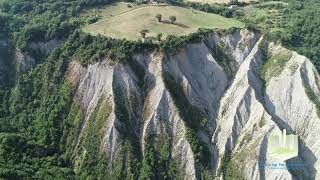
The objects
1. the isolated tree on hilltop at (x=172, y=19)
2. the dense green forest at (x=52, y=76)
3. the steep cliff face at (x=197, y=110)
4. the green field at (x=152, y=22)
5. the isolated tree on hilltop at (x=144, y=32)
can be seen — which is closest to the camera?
the dense green forest at (x=52, y=76)

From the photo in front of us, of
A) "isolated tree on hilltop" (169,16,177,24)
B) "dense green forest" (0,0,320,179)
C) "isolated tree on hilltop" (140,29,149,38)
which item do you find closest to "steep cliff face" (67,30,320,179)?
"dense green forest" (0,0,320,179)

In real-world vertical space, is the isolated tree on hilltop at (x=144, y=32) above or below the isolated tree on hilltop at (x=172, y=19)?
below

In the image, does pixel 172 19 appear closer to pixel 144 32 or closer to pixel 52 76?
pixel 144 32

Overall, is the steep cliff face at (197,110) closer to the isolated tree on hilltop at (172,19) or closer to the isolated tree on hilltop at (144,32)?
the isolated tree on hilltop at (144,32)

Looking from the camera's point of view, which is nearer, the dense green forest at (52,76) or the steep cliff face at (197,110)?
the dense green forest at (52,76)

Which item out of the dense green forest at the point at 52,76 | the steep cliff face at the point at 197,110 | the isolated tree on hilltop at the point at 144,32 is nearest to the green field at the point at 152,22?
the isolated tree on hilltop at the point at 144,32

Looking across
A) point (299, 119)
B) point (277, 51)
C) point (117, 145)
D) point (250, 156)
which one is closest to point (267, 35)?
point (277, 51)

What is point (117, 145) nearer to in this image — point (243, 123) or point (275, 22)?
point (243, 123)
